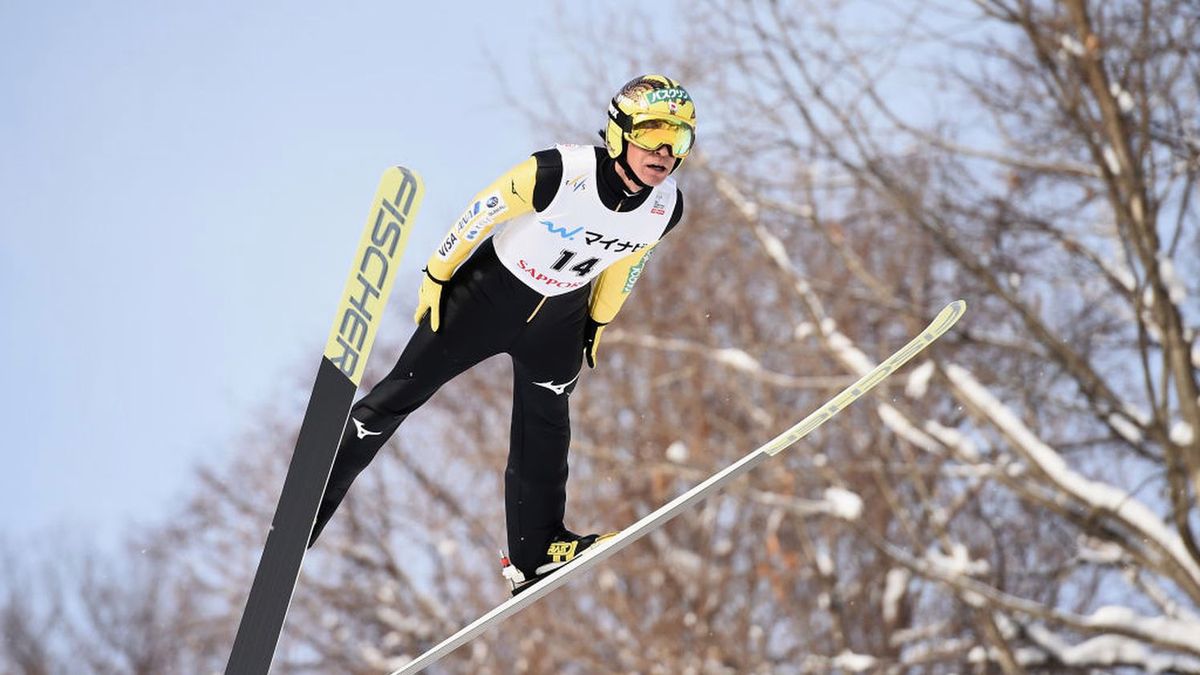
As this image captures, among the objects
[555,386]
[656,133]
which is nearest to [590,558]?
[555,386]

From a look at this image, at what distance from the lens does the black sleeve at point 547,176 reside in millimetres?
4078

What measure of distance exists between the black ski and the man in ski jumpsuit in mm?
310

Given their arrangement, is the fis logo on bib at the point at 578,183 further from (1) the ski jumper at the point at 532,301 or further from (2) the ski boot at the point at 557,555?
(2) the ski boot at the point at 557,555

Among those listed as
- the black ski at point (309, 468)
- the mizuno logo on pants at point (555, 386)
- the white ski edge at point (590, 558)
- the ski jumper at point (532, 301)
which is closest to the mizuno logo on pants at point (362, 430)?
the ski jumper at point (532, 301)

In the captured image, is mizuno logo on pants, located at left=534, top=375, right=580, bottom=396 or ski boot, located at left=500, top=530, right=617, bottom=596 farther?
ski boot, located at left=500, top=530, right=617, bottom=596

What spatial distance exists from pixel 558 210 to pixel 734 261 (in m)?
12.7

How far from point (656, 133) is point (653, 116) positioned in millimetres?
51

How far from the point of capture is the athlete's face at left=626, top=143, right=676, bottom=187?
400cm

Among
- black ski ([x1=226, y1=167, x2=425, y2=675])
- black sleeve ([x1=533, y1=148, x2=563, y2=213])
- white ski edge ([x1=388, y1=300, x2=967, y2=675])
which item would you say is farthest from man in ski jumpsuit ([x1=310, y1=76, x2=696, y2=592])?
black ski ([x1=226, y1=167, x2=425, y2=675])

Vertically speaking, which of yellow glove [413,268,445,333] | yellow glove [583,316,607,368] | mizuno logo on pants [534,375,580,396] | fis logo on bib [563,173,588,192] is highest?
fis logo on bib [563,173,588,192]

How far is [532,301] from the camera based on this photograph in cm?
434

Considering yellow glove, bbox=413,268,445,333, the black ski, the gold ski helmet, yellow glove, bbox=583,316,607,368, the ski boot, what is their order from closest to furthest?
the gold ski helmet → the black ski → yellow glove, bbox=413,268,445,333 → yellow glove, bbox=583,316,607,368 → the ski boot

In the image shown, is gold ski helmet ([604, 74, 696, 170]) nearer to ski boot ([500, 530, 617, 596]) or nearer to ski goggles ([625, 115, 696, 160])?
ski goggles ([625, 115, 696, 160])

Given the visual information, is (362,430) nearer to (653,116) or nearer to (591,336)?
(591,336)
